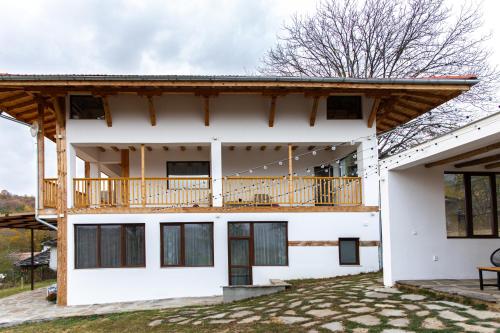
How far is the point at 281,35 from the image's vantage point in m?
22.5

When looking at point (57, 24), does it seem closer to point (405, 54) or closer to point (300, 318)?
point (405, 54)

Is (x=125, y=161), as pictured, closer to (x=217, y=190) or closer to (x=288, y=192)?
(x=217, y=190)

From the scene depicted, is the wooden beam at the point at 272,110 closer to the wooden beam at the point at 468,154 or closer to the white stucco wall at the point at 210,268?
the white stucco wall at the point at 210,268

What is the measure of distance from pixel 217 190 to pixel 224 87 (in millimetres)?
2897

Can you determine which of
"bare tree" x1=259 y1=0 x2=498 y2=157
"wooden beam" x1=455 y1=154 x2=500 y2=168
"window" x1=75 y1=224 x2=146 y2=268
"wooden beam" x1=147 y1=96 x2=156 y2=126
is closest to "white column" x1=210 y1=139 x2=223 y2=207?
"wooden beam" x1=147 y1=96 x2=156 y2=126

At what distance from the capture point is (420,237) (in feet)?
32.3

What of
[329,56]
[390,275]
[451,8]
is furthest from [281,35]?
[390,275]

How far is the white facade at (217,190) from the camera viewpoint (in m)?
12.8

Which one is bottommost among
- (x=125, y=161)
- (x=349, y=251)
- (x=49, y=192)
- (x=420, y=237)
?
(x=349, y=251)

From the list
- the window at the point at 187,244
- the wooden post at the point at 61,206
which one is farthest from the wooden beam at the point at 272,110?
the wooden post at the point at 61,206

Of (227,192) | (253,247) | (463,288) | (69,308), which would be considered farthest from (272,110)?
(69,308)

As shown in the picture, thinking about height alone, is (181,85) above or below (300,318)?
above

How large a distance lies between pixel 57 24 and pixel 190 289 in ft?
42.5

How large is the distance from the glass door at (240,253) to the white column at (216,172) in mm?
817
